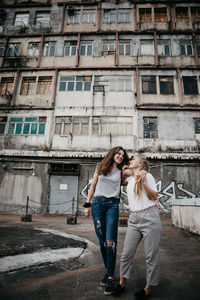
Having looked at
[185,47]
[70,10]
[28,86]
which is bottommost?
[28,86]

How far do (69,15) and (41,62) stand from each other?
5.80m

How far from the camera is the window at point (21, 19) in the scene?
716 inches

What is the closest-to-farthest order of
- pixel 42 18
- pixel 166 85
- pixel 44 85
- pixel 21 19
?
1. pixel 166 85
2. pixel 44 85
3. pixel 42 18
4. pixel 21 19

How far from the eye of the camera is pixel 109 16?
57.8 feet

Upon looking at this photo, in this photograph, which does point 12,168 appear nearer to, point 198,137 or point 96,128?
point 96,128

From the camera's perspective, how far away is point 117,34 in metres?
16.8

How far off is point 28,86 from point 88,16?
29.8 feet

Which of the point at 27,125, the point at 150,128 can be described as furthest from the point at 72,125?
the point at 150,128

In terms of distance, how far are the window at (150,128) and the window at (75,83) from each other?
5568mm

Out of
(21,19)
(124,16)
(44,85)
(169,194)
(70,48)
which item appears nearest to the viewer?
(169,194)

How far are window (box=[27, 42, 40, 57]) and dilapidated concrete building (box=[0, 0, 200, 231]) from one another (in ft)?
0.30

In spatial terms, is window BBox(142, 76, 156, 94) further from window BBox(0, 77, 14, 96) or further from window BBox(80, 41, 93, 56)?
window BBox(0, 77, 14, 96)

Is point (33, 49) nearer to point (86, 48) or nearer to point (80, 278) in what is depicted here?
point (86, 48)

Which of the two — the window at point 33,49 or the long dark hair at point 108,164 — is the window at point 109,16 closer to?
the window at point 33,49
